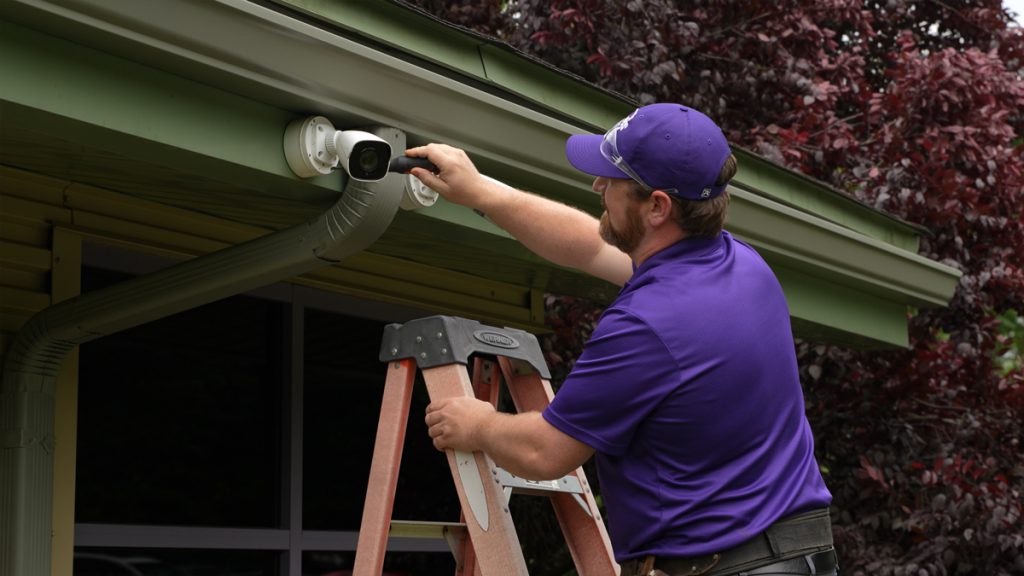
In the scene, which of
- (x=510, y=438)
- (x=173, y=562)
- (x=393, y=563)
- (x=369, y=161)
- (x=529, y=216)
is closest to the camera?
(x=510, y=438)

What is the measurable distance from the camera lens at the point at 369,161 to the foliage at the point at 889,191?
12.6 ft

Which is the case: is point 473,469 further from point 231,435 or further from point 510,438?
point 231,435

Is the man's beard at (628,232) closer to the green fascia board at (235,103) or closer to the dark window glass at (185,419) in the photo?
the green fascia board at (235,103)

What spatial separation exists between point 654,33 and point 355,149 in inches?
220

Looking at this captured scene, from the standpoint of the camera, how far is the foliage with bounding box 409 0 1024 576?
7.34 m

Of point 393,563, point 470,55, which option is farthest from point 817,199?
point 393,563

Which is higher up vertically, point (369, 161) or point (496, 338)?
point (369, 161)

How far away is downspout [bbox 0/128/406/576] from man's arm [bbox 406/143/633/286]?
0.45m

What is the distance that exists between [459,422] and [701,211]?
725 mm

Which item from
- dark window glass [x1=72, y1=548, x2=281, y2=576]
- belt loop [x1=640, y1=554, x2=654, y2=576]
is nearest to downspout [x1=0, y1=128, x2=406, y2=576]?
dark window glass [x1=72, y1=548, x2=281, y2=576]

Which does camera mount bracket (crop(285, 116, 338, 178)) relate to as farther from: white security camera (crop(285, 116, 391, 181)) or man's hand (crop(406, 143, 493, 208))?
man's hand (crop(406, 143, 493, 208))

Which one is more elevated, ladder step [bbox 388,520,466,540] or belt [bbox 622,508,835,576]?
ladder step [bbox 388,520,466,540]

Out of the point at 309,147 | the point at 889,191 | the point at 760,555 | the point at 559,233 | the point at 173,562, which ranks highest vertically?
the point at 889,191

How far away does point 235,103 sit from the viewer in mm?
3561
